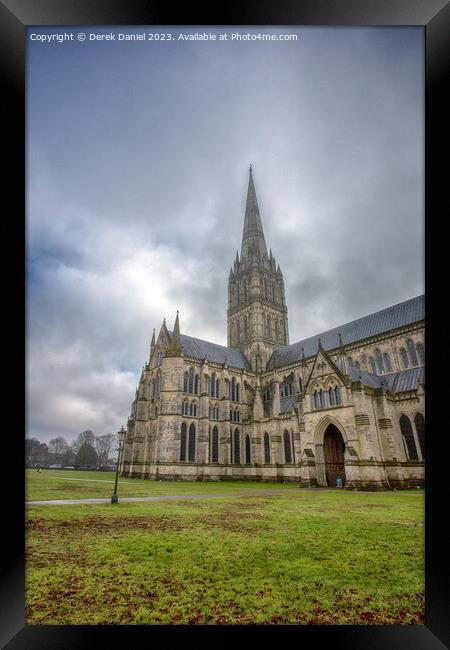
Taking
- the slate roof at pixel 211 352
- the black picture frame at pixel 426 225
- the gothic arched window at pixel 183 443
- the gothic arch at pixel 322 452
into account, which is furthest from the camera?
the slate roof at pixel 211 352

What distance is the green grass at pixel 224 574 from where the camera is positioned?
357cm

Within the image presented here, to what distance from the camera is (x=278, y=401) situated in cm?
3631

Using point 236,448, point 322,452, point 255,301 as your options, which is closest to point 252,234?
point 255,301

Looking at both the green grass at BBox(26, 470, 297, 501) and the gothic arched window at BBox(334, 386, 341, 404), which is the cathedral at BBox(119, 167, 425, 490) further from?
the green grass at BBox(26, 470, 297, 501)

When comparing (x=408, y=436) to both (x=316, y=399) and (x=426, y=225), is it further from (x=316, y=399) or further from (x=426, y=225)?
(x=426, y=225)

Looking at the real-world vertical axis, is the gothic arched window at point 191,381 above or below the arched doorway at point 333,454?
above

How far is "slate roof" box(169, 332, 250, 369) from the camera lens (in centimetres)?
4370

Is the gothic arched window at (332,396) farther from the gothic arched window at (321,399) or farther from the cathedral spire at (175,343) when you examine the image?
the cathedral spire at (175,343)

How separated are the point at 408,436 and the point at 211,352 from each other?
28.5 meters

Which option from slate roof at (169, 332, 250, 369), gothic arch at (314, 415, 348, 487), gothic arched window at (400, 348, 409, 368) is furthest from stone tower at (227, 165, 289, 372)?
gothic arch at (314, 415, 348, 487)

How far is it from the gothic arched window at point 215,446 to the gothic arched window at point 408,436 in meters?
22.0

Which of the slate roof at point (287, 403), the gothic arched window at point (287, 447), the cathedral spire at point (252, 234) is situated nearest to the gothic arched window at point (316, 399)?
the gothic arched window at point (287, 447)

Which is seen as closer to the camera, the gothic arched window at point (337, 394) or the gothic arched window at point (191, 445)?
the gothic arched window at point (337, 394)

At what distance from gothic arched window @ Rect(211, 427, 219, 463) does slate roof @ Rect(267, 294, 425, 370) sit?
1157cm
